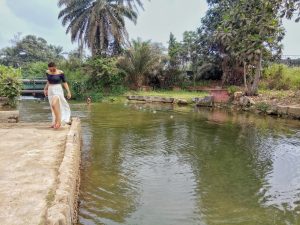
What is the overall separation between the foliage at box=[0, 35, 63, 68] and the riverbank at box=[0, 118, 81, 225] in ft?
148

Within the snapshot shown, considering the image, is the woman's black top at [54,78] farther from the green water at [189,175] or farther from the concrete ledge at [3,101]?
the concrete ledge at [3,101]

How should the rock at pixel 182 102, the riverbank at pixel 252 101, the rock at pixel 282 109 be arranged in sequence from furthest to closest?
the rock at pixel 182 102 < the riverbank at pixel 252 101 < the rock at pixel 282 109

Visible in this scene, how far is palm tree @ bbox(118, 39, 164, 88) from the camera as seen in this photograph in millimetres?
27641

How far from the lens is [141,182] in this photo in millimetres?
6586

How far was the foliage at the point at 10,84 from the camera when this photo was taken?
16281mm

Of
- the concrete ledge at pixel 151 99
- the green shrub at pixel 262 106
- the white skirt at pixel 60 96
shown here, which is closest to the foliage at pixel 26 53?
the concrete ledge at pixel 151 99

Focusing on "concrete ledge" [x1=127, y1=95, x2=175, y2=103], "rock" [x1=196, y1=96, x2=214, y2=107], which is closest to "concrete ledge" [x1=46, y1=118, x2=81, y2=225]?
"rock" [x1=196, y1=96, x2=214, y2=107]

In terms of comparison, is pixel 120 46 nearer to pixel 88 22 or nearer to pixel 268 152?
pixel 88 22

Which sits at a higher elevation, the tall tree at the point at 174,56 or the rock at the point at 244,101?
the tall tree at the point at 174,56

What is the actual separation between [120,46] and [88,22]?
3.28m

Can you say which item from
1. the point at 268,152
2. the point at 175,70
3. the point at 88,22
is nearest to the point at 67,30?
the point at 88,22

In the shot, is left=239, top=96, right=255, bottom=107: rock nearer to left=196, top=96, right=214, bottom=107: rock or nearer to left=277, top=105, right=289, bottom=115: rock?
left=196, top=96, right=214, bottom=107: rock

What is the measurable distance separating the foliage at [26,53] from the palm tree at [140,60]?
81.4ft

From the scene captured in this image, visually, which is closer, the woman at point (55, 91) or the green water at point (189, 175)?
the green water at point (189, 175)
